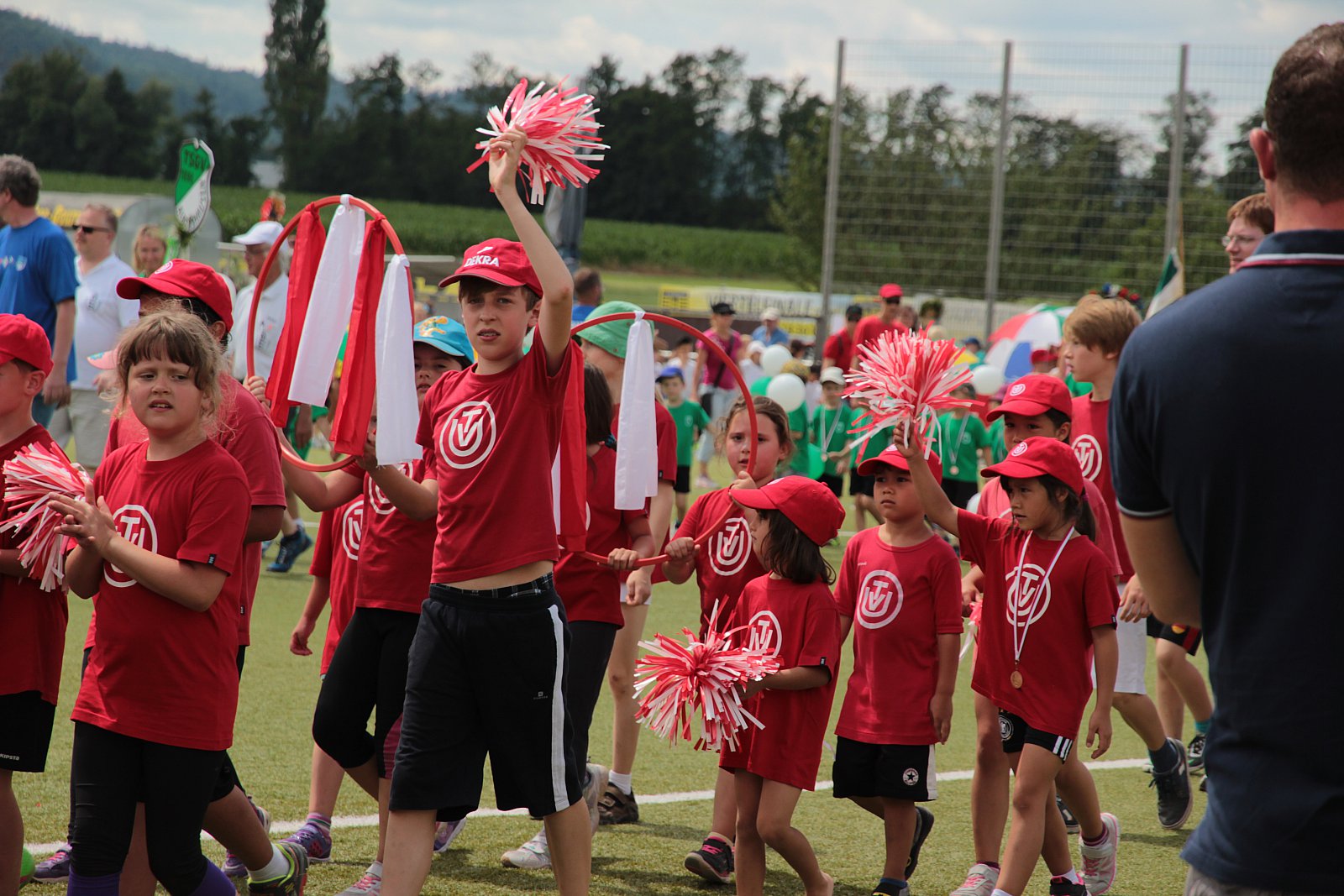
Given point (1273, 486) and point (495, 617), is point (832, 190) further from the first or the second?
point (1273, 486)

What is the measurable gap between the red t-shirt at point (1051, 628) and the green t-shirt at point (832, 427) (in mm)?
9528

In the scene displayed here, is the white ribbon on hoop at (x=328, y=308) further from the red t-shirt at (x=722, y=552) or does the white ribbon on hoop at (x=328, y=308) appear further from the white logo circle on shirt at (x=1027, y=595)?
the white logo circle on shirt at (x=1027, y=595)

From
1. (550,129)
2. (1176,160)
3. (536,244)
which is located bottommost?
(536,244)

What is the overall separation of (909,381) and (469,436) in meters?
1.45

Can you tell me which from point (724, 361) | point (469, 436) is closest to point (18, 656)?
point (469, 436)

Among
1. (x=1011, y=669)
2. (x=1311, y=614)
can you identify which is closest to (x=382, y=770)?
(x=1011, y=669)

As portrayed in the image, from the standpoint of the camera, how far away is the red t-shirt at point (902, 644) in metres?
4.51

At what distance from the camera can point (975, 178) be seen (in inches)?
849

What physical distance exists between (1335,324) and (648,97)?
10196cm

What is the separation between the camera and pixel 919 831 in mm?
4852

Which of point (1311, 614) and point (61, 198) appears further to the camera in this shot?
point (61, 198)

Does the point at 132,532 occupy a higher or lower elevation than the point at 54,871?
higher

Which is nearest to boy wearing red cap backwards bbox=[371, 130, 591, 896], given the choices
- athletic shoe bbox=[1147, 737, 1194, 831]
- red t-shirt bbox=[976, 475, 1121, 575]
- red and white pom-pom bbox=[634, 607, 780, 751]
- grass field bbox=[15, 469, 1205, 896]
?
grass field bbox=[15, 469, 1205, 896]

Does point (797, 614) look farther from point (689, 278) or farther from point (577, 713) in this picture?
point (689, 278)
